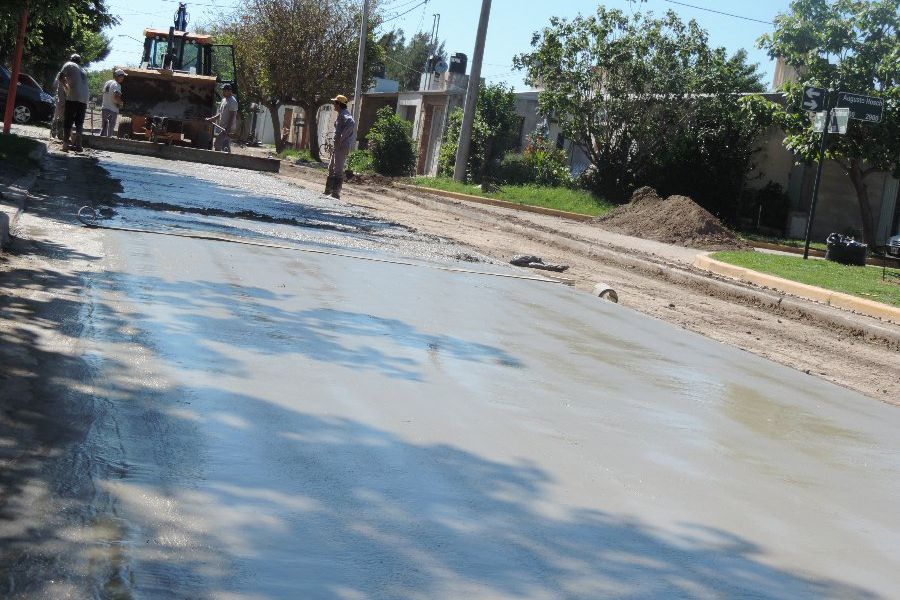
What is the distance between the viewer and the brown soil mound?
23.8 metres

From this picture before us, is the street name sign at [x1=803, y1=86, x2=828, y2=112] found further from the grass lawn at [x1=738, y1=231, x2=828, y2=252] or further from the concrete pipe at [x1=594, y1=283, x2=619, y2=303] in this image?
the concrete pipe at [x1=594, y1=283, x2=619, y2=303]

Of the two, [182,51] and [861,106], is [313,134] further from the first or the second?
[861,106]

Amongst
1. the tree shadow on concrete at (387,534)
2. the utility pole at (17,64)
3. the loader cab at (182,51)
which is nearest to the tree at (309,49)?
the loader cab at (182,51)

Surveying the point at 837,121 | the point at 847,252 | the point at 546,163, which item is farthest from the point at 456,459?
the point at 546,163

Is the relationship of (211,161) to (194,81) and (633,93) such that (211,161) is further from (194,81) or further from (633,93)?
(633,93)

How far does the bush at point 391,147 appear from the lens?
42.1m

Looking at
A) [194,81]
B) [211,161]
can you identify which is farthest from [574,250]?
[194,81]

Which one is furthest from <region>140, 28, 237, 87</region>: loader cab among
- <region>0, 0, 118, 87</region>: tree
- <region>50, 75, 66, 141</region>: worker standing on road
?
<region>50, 75, 66, 141</region>: worker standing on road

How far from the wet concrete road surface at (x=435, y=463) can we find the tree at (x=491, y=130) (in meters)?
30.6

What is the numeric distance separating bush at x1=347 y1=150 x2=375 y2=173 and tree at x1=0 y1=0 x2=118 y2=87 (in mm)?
10417

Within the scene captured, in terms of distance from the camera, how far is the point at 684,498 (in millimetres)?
4426

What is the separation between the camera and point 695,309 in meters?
12.9

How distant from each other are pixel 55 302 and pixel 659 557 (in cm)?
422

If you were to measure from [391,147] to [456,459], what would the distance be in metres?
38.3
